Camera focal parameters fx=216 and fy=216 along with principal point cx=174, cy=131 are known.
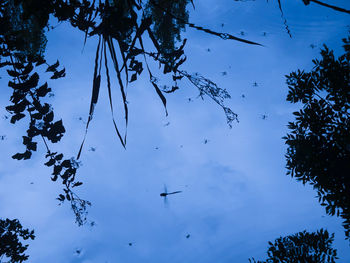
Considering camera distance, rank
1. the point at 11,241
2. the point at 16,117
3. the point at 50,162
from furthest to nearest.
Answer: the point at 11,241 < the point at 50,162 < the point at 16,117

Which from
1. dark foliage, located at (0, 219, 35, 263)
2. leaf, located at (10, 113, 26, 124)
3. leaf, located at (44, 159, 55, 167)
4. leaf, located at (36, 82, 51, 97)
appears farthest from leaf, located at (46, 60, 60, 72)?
dark foliage, located at (0, 219, 35, 263)

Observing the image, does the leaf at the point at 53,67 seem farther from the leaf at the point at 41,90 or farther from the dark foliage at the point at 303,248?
the dark foliage at the point at 303,248

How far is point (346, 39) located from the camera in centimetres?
648

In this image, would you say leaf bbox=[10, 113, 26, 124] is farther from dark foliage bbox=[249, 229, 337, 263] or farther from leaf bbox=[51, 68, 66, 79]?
dark foliage bbox=[249, 229, 337, 263]

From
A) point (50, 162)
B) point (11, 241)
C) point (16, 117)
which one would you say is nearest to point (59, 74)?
point (16, 117)

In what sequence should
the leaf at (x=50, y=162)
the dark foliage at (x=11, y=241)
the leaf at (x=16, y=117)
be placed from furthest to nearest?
the dark foliage at (x=11, y=241) < the leaf at (x=50, y=162) < the leaf at (x=16, y=117)

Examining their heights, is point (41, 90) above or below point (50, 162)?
above

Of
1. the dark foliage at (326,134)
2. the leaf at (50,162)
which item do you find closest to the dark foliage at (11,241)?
the leaf at (50,162)

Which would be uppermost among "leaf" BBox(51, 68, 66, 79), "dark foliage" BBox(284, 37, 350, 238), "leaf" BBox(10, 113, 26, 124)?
"dark foliage" BBox(284, 37, 350, 238)

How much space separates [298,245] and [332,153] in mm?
4769

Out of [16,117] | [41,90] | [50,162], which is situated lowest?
[50,162]

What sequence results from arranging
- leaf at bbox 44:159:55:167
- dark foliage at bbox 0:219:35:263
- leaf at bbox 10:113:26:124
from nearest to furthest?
1. leaf at bbox 10:113:26:124
2. leaf at bbox 44:159:55:167
3. dark foliage at bbox 0:219:35:263

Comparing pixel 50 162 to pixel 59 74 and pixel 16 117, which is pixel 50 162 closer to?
pixel 16 117

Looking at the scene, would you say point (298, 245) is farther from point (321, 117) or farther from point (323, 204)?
point (321, 117)
